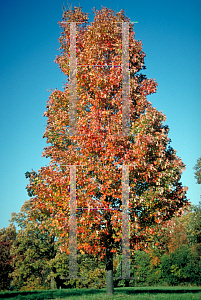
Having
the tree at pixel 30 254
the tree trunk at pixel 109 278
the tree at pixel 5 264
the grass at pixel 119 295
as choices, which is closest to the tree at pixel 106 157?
the tree trunk at pixel 109 278

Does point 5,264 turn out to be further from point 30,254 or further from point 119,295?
point 119,295

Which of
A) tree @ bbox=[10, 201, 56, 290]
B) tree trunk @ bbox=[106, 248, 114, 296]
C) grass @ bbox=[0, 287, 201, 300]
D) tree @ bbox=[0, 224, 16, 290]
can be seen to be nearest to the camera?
grass @ bbox=[0, 287, 201, 300]

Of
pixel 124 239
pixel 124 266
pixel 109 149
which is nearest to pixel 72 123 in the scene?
pixel 109 149

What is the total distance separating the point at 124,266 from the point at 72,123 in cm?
632

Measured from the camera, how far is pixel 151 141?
413 inches

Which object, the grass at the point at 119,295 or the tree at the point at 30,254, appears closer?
the grass at the point at 119,295

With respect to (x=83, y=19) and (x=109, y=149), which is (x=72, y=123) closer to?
(x=109, y=149)

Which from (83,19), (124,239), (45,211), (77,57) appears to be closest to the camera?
(124,239)

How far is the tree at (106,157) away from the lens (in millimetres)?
10484

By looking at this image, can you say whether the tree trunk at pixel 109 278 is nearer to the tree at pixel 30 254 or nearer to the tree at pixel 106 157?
the tree at pixel 106 157

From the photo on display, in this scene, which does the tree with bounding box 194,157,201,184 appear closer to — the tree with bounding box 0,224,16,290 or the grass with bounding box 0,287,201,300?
the grass with bounding box 0,287,201,300

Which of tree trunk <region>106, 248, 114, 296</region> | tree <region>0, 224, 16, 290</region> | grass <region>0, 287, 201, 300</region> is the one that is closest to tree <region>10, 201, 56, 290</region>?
tree <region>0, 224, 16, 290</region>

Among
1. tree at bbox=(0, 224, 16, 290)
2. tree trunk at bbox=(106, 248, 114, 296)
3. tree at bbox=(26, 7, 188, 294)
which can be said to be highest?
tree at bbox=(26, 7, 188, 294)

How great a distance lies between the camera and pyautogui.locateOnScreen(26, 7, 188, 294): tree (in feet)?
34.4
